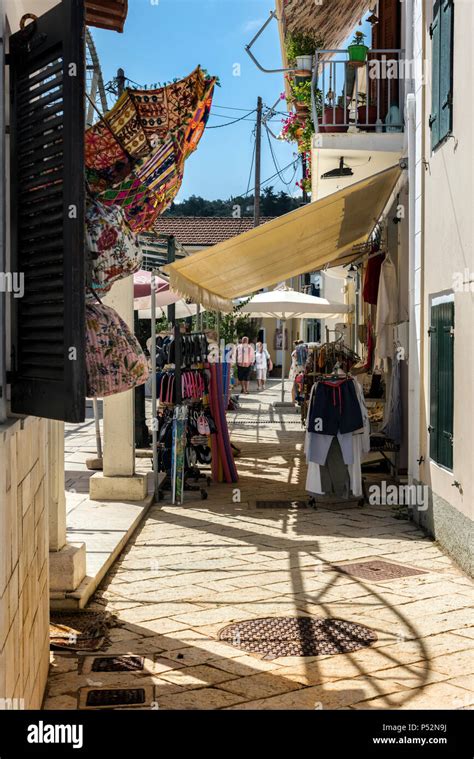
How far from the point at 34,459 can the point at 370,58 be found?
10134 mm

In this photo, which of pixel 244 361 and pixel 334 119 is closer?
pixel 334 119

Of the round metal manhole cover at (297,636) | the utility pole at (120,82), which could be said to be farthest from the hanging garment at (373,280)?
the round metal manhole cover at (297,636)

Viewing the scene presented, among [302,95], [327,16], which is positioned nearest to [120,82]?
[302,95]

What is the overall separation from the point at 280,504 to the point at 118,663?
213 inches

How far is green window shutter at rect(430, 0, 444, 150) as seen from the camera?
8289mm

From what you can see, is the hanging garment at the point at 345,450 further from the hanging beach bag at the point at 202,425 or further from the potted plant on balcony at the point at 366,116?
the potted plant on balcony at the point at 366,116

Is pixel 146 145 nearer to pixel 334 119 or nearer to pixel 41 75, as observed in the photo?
pixel 41 75

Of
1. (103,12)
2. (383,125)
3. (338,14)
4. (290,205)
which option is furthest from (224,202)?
(103,12)

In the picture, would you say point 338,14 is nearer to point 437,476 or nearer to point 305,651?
point 437,476

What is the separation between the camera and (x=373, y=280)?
43.4 ft

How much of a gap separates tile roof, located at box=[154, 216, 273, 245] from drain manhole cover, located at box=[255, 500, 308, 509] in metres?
31.4

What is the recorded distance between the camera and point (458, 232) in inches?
299

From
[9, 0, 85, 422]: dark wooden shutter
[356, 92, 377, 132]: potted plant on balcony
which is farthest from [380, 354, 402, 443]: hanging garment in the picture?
[9, 0, 85, 422]: dark wooden shutter

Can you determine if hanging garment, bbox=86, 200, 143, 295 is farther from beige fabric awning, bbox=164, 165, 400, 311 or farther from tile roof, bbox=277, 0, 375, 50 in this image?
tile roof, bbox=277, 0, 375, 50
